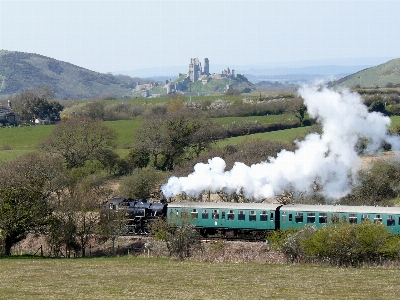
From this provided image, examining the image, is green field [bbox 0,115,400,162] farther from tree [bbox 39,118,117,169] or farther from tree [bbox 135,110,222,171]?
tree [bbox 39,118,117,169]

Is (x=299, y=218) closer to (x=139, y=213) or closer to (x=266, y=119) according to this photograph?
(x=139, y=213)

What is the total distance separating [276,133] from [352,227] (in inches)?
2425

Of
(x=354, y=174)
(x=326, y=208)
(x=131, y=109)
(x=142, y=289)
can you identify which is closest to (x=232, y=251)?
(x=326, y=208)

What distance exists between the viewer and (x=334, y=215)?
4341 centimetres

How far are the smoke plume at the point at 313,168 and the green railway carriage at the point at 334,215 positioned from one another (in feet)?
27.1

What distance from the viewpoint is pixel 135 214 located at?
162 feet

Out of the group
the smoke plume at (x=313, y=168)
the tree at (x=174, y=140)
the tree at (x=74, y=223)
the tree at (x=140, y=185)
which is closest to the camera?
the tree at (x=74, y=223)

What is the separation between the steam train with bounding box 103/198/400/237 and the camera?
1689 inches

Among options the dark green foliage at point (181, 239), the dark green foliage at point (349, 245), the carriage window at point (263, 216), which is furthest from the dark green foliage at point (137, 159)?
the dark green foliage at point (349, 245)

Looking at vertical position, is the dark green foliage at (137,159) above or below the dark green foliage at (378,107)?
below

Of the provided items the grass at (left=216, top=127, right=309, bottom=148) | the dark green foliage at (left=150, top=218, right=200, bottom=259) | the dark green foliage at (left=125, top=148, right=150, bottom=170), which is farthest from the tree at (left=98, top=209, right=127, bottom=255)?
the grass at (left=216, top=127, right=309, bottom=148)

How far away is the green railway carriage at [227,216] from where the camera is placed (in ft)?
149

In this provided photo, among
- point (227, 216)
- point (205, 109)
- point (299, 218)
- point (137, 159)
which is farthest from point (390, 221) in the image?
point (205, 109)

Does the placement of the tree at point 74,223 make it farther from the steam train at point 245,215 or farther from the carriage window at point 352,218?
the carriage window at point 352,218
